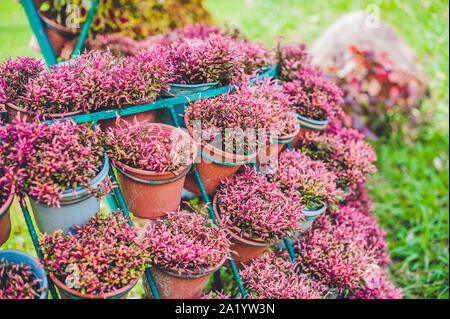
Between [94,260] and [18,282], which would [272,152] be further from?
[18,282]

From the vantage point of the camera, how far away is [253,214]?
1.94 metres

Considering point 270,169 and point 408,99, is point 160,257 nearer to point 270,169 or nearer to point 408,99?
point 270,169

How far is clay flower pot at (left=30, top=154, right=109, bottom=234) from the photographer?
1.55 meters

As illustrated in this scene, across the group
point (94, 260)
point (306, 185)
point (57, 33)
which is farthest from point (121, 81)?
point (57, 33)

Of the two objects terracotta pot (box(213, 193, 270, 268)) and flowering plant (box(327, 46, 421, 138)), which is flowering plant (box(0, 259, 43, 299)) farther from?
flowering plant (box(327, 46, 421, 138))

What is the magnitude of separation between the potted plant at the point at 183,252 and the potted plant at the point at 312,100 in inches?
47.1

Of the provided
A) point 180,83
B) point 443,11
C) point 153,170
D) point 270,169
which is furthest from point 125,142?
point 443,11

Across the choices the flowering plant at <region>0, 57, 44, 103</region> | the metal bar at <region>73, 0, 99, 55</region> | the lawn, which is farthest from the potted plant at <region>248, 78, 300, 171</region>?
the lawn

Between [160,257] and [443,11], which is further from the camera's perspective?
[443,11]

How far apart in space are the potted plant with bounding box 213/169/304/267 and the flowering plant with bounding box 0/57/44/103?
1.21 meters

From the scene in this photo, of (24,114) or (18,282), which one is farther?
(24,114)

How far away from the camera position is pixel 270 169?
2311mm

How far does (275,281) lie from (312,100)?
1351 mm

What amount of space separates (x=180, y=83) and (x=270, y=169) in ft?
2.68
